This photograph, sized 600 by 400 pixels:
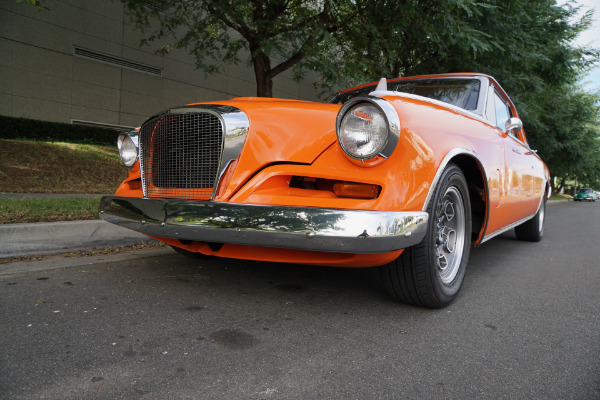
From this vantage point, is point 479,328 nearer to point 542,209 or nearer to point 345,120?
point 345,120

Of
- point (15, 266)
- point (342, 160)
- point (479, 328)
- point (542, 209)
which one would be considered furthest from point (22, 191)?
point (542, 209)

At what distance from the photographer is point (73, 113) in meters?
12.8

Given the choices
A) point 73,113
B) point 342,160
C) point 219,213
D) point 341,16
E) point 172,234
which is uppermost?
point 341,16

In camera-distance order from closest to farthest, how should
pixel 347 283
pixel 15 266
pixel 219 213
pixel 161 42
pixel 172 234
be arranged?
pixel 219 213, pixel 172 234, pixel 347 283, pixel 15 266, pixel 161 42

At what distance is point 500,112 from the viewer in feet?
13.0

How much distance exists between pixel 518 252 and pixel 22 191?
23.4ft

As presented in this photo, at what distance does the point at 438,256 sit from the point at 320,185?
0.89 m

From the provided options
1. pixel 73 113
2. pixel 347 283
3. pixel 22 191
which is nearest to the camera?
pixel 347 283

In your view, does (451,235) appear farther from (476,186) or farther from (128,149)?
(128,149)

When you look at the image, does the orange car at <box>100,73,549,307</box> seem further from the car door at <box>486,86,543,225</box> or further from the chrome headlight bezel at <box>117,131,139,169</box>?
the car door at <box>486,86,543,225</box>

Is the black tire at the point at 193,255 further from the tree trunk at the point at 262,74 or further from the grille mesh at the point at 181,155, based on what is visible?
the tree trunk at the point at 262,74

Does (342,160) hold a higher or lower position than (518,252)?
higher

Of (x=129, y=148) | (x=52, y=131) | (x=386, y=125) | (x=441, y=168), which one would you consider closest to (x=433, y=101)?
(x=441, y=168)

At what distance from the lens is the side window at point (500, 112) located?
3780 mm
